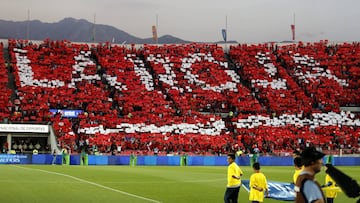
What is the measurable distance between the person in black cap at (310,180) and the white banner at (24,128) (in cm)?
5560

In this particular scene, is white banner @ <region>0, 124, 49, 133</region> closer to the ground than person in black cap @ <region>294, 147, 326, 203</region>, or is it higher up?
higher up

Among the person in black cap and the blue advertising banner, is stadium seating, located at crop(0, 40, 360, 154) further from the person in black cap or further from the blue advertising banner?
the person in black cap

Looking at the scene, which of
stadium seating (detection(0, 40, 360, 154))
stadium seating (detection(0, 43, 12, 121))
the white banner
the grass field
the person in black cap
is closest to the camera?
the person in black cap

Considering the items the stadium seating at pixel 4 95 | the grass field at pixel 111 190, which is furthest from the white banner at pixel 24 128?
the grass field at pixel 111 190

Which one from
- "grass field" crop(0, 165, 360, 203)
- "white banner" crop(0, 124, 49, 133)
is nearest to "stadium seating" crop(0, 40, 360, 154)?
"white banner" crop(0, 124, 49, 133)

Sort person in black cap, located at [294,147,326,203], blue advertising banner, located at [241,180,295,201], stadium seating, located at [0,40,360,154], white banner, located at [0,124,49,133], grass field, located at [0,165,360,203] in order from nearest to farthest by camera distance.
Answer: person in black cap, located at [294,147,326,203], blue advertising banner, located at [241,180,295,201], grass field, located at [0,165,360,203], white banner, located at [0,124,49,133], stadium seating, located at [0,40,360,154]

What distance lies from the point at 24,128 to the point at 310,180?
5602 centimetres

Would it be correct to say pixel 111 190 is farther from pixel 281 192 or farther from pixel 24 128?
pixel 24 128

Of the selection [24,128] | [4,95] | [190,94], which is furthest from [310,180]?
[190,94]

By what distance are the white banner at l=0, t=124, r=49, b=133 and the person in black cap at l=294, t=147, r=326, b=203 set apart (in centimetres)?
5560

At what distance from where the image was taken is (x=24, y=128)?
2426 inches

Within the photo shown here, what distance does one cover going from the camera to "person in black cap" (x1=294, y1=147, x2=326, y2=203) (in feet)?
27.2

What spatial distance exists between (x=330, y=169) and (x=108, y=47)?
75208 millimetres

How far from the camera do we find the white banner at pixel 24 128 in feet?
200
